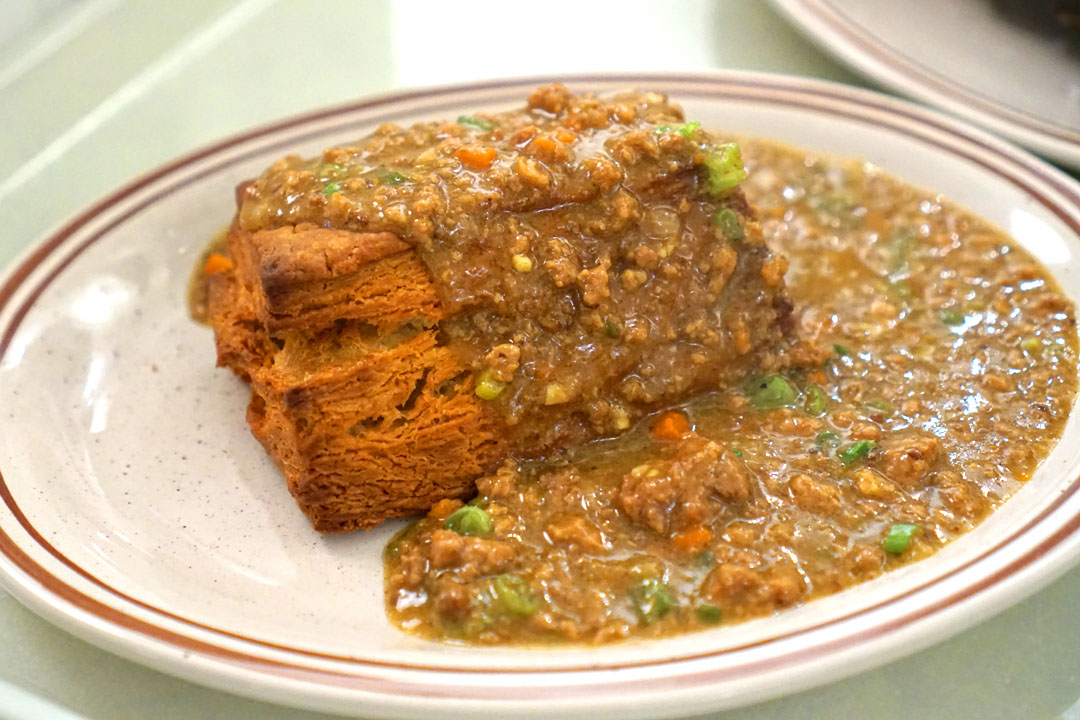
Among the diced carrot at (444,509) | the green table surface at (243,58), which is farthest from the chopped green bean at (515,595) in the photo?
the green table surface at (243,58)

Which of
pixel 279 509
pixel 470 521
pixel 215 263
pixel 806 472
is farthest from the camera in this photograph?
pixel 215 263

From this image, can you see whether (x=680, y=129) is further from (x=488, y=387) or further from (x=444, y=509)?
(x=444, y=509)

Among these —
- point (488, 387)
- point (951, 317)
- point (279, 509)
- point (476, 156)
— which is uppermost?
point (476, 156)

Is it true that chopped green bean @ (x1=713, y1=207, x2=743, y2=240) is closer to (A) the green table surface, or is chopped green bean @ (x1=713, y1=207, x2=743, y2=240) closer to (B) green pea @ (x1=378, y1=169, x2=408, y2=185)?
(B) green pea @ (x1=378, y1=169, x2=408, y2=185)

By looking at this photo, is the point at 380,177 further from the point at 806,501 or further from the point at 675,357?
the point at 806,501

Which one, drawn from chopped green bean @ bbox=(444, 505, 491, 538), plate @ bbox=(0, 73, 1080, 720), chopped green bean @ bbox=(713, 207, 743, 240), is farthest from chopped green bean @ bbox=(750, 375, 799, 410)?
chopped green bean @ bbox=(444, 505, 491, 538)

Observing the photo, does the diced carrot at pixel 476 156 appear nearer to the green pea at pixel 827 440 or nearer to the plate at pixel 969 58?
the green pea at pixel 827 440

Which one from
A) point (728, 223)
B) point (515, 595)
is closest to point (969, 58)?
point (728, 223)
